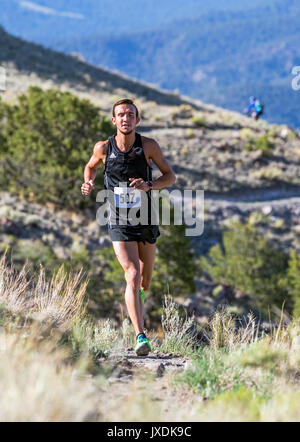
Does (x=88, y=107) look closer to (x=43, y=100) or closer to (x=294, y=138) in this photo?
(x=43, y=100)

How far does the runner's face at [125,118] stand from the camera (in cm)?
444

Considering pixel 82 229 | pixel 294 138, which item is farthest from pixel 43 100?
pixel 294 138

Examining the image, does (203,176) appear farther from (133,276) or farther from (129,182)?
(133,276)

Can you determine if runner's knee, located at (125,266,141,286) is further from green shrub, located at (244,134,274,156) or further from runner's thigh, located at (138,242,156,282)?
green shrub, located at (244,134,274,156)

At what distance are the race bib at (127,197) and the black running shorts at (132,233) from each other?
0.60 feet

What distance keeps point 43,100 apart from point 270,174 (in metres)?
12.9

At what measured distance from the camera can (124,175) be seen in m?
4.46

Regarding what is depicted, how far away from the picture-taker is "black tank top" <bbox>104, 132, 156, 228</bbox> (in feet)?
14.6

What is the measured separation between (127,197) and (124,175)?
0.60ft

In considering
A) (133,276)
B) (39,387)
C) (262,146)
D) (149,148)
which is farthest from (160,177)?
(262,146)

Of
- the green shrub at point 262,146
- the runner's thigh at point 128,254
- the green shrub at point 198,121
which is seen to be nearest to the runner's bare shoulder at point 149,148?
the runner's thigh at point 128,254

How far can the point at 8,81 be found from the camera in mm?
39125

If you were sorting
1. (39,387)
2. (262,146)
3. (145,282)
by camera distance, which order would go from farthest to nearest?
(262,146), (145,282), (39,387)

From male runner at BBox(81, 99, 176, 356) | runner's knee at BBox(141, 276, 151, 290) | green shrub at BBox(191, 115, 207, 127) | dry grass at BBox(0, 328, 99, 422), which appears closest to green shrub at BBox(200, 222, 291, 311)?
runner's knee at BBox(141, 276, 151, 290)
